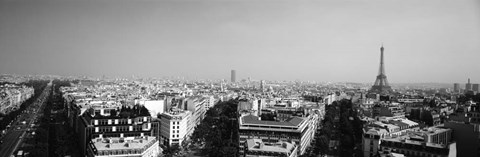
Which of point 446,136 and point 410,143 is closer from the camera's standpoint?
point 410,143

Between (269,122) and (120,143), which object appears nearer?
(120,143)

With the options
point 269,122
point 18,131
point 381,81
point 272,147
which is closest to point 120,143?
point 272,147

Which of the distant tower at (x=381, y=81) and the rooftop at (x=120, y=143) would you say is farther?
the distant tower at (x=381, y=81)

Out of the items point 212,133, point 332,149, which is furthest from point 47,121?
point 332,149

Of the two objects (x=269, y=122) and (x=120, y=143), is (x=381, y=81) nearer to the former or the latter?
(x=269, y=122)

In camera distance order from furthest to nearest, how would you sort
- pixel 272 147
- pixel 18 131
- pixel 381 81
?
pixel 381 81 → pixel 18 131 → pixel 272 147

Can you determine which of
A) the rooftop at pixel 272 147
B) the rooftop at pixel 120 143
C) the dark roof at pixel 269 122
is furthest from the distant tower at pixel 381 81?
the rooftop at pixel 120 143

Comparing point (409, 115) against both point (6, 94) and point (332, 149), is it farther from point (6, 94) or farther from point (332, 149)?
point (6, 94)

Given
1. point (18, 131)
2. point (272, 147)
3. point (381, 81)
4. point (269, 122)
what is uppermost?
point (381, 81)

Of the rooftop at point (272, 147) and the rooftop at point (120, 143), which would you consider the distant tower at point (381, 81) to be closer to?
the rooftop at point (272, 147)

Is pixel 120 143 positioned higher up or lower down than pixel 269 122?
lower down

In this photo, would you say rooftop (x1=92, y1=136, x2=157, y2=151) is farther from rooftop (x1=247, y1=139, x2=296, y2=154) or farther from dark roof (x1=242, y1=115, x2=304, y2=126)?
dark roof (x1=242, y1=115, x2=304, y2=126)
